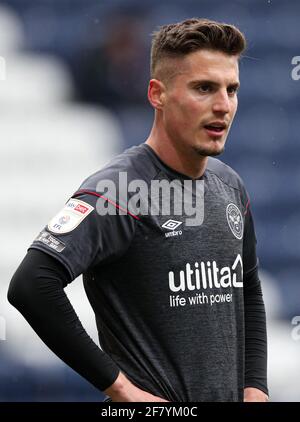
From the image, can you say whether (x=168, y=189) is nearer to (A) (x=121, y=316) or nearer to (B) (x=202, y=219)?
(B) (x=202, y=219)

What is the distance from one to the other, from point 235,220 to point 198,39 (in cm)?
42

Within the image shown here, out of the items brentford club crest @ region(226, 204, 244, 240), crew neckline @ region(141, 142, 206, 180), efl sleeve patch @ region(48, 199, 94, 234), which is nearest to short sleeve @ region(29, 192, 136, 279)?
efl sleeve patch @ region(48, 199, 94, 234)

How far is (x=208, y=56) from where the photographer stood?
6.54 feet

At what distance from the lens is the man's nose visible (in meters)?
1.98

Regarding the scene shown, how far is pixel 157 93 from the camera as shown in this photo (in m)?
2.06

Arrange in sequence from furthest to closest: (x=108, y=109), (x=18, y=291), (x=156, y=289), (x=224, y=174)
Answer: (x=108, y=109), (x=224, y=174), (x=156, y=289), (x=18, y=291)

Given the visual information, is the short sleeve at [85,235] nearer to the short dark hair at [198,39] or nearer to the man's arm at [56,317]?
the man's arm at [56,317]

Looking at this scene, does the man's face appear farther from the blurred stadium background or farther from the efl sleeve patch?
the blurred stadium background

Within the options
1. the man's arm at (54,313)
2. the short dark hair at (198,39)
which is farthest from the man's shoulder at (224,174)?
the man's arm at (54,313)

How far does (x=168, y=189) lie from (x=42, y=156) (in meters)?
1.89

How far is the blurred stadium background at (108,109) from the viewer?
148 inches

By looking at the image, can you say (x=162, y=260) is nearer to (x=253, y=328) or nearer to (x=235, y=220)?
(x=235, y=220)

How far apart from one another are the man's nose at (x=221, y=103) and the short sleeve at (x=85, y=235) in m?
0.31

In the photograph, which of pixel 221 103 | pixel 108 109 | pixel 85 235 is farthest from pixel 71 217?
pixel 108 109
